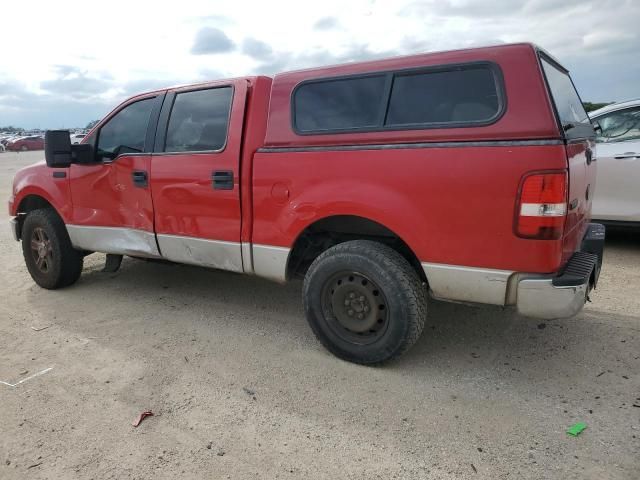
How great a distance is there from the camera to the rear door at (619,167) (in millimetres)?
5539

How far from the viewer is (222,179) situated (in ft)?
12.2

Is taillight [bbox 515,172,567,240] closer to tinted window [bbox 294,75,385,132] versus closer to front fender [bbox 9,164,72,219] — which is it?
tinted window [bbox 294,75,385,132]

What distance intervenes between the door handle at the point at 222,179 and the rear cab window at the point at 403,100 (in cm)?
64

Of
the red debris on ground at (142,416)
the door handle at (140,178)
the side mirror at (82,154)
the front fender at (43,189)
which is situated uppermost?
the side mirror at (82,154)

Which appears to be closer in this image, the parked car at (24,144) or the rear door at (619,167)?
the rear door at (619,167)

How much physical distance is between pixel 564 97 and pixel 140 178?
329 cm

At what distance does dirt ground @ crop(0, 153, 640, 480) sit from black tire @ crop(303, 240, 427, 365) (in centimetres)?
17

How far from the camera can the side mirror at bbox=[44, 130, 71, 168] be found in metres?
4.41

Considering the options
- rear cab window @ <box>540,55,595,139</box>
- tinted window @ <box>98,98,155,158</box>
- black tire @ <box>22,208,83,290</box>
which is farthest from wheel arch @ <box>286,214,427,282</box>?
black tire @ <box>22,208,83,290</box>

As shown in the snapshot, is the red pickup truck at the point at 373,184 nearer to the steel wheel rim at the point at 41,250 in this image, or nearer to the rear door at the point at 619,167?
the steel wheel rim at the point at 41,250

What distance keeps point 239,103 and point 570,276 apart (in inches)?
99.2

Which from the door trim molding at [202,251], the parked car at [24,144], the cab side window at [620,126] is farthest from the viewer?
the parked car at [24,144]

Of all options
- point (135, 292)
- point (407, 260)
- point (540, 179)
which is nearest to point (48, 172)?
point (135, 292)

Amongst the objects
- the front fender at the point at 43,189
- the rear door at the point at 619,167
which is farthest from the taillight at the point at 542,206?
the front fender at the point at 43,189
